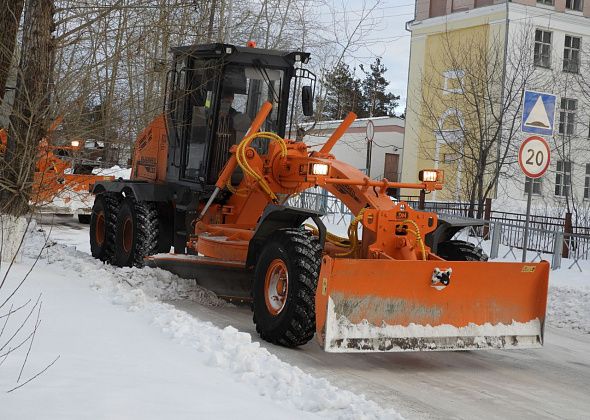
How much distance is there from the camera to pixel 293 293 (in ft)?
24.8

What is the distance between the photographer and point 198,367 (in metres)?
5.94

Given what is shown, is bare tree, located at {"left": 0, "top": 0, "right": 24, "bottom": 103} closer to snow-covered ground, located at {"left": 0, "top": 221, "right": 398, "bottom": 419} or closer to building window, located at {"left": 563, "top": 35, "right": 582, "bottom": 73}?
snow-covered ground, located at {"left": 0, "top": 221, "right": 398, "bottom": 419}

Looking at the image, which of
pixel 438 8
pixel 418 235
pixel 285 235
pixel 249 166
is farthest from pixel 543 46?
pixel 285 235

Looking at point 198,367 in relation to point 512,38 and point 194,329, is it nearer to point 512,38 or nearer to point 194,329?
point 194,329

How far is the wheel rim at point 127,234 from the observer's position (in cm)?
1214

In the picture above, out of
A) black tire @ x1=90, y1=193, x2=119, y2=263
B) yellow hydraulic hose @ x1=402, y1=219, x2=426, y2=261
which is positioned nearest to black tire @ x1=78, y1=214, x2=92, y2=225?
black tire @ x1=90, y1=193, x2=119, y2=263

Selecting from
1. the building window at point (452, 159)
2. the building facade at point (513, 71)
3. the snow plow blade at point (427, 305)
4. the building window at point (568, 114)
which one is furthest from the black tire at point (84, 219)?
the building window at point (568, 114)

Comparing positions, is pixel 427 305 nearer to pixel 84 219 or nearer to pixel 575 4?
pixel 84 219

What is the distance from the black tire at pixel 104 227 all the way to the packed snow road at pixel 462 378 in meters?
3.80

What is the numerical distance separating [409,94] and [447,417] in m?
32.7

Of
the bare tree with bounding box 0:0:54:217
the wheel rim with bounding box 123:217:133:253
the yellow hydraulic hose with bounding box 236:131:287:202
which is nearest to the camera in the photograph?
the yellow hydraulic hose with bounding box 236:131:287:202

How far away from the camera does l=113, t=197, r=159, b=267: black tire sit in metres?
11.5

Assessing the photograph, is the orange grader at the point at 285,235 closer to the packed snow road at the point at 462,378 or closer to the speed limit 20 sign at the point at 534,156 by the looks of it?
the packed snow road at the point at 462,378

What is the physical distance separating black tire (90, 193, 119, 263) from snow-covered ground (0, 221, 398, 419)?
3.96 meters
